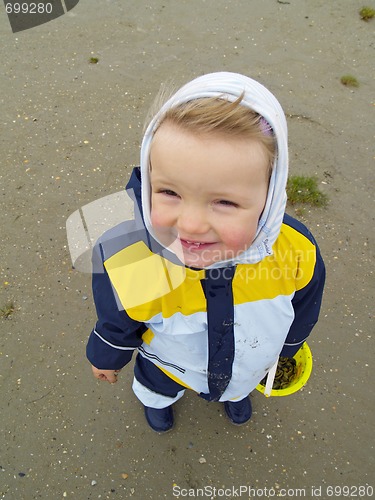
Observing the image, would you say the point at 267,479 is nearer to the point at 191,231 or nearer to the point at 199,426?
the point at 199,426

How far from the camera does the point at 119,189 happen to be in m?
3.31

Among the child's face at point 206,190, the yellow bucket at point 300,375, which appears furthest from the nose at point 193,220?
the yellow bucket at point 300,375

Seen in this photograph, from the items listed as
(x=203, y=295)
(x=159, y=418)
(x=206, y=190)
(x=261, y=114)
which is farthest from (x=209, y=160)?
(x=159, y=418)

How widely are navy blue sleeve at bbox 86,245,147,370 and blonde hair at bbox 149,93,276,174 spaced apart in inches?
23.1

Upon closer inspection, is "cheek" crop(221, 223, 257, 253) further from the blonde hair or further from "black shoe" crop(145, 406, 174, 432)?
"black shoe" crop(145, 406, 174, 432)

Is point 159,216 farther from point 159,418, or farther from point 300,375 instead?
point 159,418

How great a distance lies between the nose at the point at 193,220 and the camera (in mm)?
1184

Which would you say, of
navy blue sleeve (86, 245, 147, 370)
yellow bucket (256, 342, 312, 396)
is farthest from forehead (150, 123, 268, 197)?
yellow bucket (256, 342, 312, 396)

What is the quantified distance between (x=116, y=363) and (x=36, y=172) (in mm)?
2082

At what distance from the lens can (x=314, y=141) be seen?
11.8 ft

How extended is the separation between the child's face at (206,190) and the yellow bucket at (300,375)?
0.96 meters

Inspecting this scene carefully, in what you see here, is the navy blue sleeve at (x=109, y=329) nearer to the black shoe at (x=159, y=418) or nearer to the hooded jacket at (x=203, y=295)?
the hooded jacket at (x=203, y=295)

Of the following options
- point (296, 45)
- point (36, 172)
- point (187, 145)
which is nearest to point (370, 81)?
point (296, 45)

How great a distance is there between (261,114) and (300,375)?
1.36 meters
